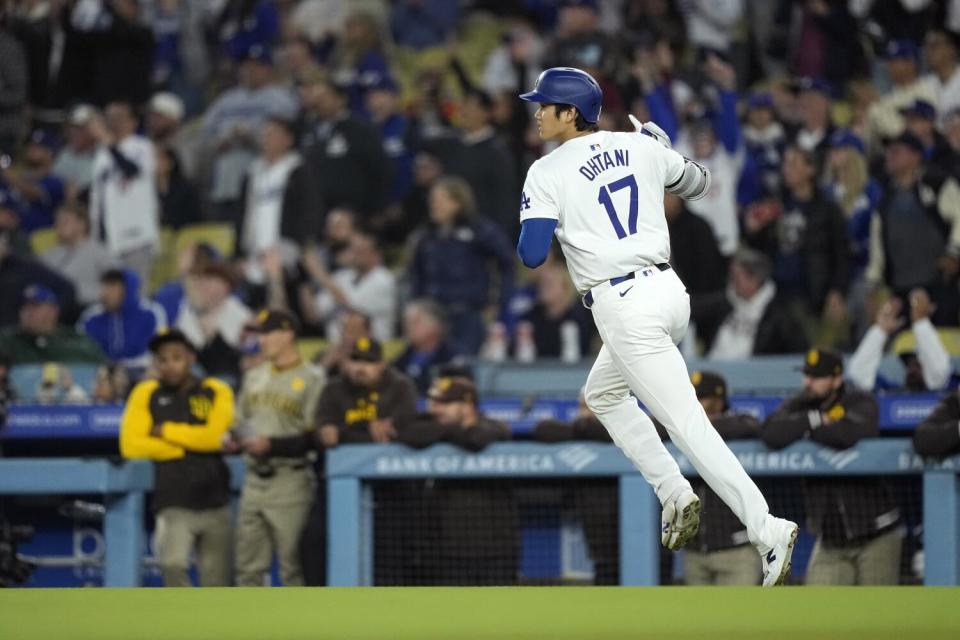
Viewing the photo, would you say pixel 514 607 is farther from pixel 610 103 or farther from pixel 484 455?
pixel 610 103

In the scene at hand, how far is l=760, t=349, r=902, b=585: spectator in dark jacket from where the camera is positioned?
7148 millimetres

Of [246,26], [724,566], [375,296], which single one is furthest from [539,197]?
[246,26]

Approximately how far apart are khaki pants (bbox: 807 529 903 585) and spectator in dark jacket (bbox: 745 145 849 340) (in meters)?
2.88

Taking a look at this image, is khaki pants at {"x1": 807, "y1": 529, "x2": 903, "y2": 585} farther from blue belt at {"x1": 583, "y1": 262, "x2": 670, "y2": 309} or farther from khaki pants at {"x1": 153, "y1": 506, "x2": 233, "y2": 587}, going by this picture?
khaki pants at {"x1": 153, "y1": 506, "x2": 233, "y2": 587}

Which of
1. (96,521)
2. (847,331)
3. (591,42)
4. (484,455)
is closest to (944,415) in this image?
(484,455)

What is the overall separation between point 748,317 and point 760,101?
2.10 meters

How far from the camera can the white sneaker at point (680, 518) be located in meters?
5.54

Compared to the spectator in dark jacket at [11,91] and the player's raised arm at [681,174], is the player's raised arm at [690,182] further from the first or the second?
the spectator in dark jacket at [11,91]

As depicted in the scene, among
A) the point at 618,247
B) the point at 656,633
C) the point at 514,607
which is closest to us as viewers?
the point at 656,633

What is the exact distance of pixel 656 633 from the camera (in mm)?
4270

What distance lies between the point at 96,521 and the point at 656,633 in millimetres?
4434

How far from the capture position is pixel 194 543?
791 centimetres

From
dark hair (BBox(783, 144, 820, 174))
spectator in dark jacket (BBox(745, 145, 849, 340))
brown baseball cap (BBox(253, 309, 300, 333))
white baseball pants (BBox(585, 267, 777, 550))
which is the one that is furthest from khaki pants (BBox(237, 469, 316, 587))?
dark hair (BBox(783, 144, 820, 174))

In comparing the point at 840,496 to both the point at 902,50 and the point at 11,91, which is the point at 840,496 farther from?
the point at 11,91
